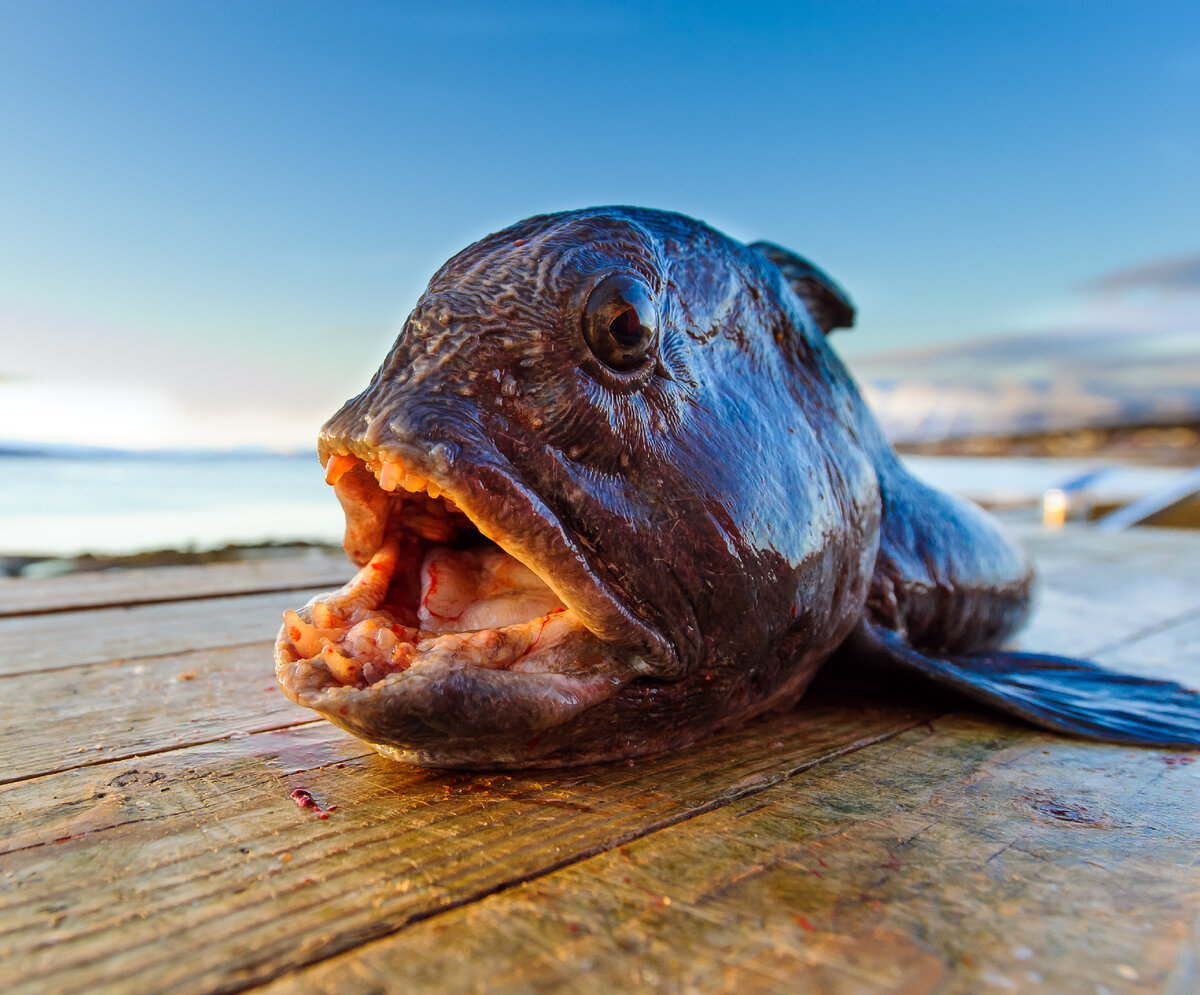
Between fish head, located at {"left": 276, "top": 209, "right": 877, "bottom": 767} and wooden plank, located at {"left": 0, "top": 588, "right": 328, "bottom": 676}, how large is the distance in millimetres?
1327

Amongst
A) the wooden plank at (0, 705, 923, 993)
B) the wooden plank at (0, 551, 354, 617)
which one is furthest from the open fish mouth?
the wooden plank at (0, 551, 354, 617)

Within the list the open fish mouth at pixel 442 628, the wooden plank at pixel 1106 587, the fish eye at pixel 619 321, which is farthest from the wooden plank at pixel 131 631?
the wooden plank at pixel 1106 587

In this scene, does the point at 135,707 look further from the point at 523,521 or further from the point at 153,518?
the point at 153,518

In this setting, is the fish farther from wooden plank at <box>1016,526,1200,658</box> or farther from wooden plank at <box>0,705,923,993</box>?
wooden plank at <box>1016,526,1200,658</box>

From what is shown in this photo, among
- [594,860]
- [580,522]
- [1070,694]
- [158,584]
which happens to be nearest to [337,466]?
[580,522]

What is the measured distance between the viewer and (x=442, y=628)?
1.76m

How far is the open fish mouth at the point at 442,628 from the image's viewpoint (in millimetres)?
1487

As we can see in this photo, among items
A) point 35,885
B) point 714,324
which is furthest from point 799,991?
point 714,324

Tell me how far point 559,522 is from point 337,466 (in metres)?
0.46

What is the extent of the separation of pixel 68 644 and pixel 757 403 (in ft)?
7.65

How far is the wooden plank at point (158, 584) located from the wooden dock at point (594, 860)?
1.53 meters

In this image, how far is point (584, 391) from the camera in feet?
5.38

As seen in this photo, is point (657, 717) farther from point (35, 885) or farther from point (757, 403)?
point (35, 885)

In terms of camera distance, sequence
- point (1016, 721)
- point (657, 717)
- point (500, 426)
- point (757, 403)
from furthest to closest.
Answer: point (1016, 721)
point (757, 403)
point (657, 717)
point (500, 426)
